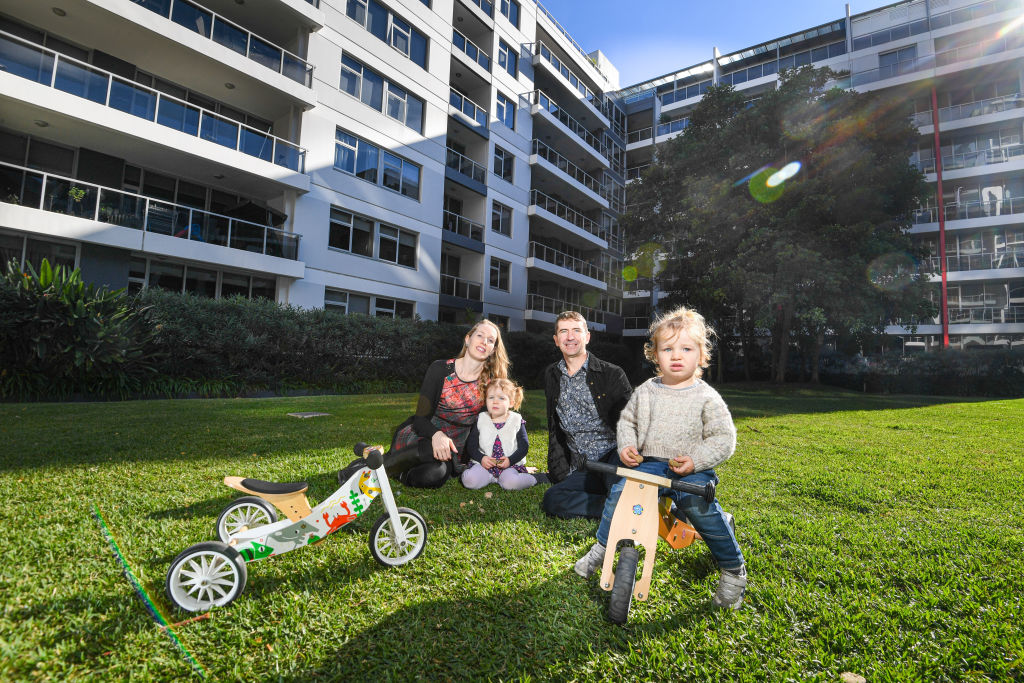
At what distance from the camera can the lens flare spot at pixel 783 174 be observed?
18906mm

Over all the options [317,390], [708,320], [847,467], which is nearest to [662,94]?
[708,320]

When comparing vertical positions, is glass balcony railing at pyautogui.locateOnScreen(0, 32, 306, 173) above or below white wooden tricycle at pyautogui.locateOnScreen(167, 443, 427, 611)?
above

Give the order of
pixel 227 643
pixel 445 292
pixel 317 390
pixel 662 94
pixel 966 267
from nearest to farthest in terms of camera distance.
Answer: pixel 227 643, pixel 317 390, pixel 445 292, pixel 966 267, pixel 662 94

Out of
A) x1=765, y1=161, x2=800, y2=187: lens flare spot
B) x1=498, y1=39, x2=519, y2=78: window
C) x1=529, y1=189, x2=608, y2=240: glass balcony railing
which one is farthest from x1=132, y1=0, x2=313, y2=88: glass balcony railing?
x1=765, y1=161, x2=800, y2=187: lens flare spot

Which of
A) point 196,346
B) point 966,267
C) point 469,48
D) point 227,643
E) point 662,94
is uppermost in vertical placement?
point 662,94

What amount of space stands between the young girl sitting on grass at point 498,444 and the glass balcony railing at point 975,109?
3849 centimetres

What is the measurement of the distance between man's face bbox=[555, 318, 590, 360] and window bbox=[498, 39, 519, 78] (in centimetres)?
2502

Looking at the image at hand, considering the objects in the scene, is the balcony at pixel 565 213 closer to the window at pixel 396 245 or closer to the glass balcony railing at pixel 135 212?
the window at pixel 396 245

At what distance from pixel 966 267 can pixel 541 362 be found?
2708cm

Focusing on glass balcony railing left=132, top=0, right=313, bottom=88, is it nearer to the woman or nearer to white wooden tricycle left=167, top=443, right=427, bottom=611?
the woman

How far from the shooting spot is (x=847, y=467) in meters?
5.14

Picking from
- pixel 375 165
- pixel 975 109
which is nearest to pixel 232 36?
pixel 375 165

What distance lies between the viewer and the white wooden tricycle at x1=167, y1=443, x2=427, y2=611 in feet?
6.64

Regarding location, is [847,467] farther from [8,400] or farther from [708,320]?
[708,320]
